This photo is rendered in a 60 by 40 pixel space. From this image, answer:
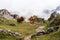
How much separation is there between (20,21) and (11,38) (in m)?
102

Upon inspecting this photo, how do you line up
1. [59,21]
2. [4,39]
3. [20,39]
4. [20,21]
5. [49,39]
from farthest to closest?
1. [20,21]
2. [59,21]
3. [20,39]
4. [4,39]
5. [49,39]

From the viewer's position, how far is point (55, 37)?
6525 cm

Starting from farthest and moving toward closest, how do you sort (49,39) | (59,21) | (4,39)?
(59,21) < (4,39) < (49,39)

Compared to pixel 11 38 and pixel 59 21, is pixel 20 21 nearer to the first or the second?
pixel 59 21

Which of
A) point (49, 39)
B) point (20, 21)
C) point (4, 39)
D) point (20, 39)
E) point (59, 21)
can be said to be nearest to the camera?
point (49, 39)

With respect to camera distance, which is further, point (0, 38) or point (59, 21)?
point (59, 21)

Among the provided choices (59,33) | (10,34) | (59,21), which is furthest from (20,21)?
(59,33)

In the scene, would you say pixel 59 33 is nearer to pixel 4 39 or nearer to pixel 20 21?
pixel 4 39

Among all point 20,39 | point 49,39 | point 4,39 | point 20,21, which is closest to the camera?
point 49,39

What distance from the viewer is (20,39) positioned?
78.6 m

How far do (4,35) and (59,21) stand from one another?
105 ft

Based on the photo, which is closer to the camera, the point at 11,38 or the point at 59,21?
the point at 11,38

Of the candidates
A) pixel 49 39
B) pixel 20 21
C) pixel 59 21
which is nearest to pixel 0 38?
pixel 49 39

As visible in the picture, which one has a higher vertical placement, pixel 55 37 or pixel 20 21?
pixel 55 37
